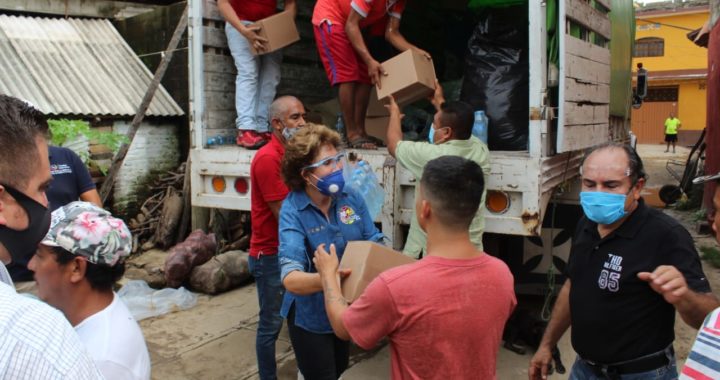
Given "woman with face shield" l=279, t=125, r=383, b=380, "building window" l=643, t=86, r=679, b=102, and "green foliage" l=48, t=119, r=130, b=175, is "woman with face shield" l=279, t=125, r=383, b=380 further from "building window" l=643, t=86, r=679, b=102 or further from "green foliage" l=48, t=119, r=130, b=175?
"building window" l=643, t=86, r=679, b=102

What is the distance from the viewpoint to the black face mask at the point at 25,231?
110cm

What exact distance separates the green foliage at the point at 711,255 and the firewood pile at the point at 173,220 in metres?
4.94

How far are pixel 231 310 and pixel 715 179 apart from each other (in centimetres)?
378

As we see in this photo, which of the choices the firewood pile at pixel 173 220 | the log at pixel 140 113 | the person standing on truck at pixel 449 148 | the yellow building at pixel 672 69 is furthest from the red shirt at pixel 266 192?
the yellow building at pixel 672 69

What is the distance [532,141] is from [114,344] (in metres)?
2.24

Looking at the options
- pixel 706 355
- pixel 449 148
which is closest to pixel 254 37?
pixel 449 148

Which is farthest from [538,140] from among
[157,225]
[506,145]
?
[157,225]

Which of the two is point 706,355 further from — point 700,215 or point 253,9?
point 700,215

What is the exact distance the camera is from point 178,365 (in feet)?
11.9

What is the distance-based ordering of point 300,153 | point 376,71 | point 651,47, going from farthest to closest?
point 651,47 → point 376,71 → point 300,153

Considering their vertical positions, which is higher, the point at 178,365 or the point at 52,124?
the point at 52,124

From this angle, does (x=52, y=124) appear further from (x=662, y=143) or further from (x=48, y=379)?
(x=662, y=143)

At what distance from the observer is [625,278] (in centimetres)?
192

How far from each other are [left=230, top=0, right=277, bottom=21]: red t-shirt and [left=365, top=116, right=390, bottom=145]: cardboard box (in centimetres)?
107
